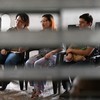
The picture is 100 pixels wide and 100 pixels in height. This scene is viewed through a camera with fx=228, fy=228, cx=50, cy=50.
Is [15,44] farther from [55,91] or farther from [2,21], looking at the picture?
[55,91]

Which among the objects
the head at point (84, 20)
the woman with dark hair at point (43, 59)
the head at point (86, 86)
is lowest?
the head at point (86, 86)

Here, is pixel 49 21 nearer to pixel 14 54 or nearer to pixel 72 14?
pixel 72 14

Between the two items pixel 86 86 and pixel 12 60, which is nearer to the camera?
pixel 86 86

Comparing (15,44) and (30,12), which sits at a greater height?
(30,12)

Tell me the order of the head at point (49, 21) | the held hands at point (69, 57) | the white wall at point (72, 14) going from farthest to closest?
1. the held hands at point (69, 57)
2. the head at point (49, 21)
3. the white wall at point (72, 14)

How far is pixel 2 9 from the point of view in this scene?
0.74 meters

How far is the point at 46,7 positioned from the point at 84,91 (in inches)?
12.6

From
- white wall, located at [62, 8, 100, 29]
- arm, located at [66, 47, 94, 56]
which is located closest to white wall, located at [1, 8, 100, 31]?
white wall, located at [62, 8, 100, 29]

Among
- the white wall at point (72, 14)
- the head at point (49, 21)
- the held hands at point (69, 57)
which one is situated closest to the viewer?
the white wall at point (72, 14)

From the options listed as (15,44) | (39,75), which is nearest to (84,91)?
(39,75)

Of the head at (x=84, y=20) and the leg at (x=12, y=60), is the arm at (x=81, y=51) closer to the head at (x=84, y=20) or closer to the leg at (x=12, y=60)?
the head at (x=84, y=20)

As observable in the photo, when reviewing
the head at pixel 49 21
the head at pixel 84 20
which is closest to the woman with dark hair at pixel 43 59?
the head at pixel 49 21

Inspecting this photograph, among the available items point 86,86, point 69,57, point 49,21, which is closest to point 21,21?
point 49,21

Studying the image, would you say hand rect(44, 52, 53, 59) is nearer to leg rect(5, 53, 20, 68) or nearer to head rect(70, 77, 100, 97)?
leg rect(5, 53, 20, 68)
